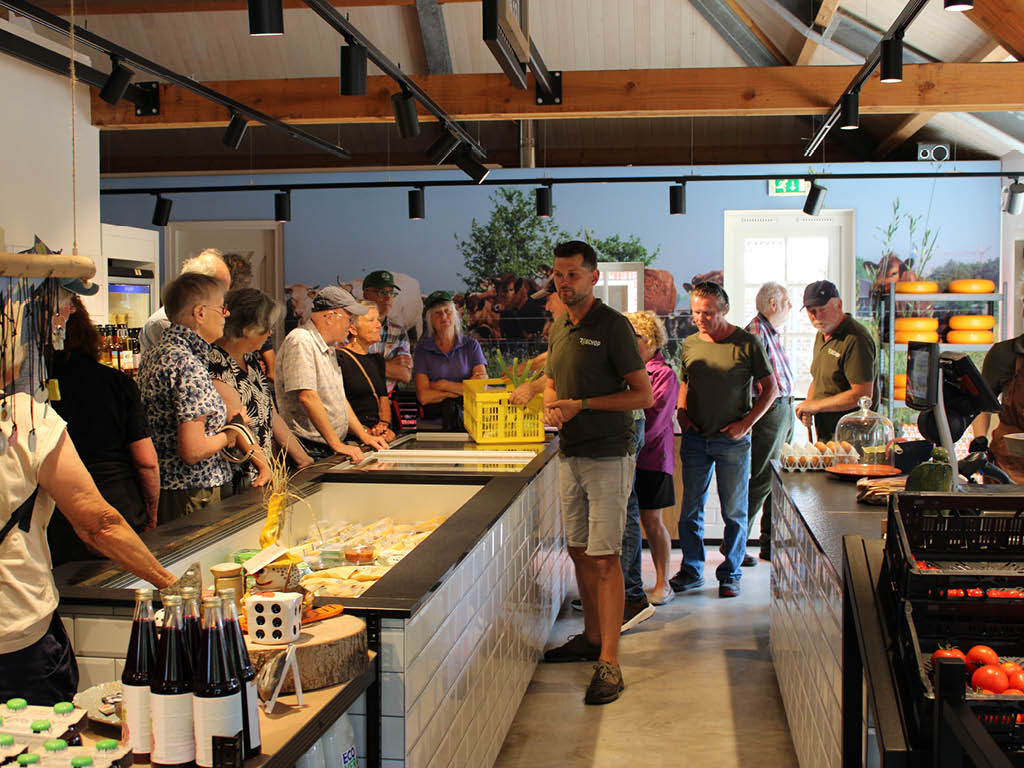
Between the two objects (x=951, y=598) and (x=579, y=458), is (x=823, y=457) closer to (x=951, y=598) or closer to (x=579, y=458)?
(x=579, y=458)

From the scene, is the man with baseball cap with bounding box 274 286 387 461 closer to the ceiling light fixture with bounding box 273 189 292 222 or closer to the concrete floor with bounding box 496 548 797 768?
the concrete floor with bounding box 496 548 797 768

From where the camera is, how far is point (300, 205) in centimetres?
930

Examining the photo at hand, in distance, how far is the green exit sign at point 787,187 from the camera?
881 cm

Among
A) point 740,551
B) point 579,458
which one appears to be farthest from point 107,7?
point 740,551

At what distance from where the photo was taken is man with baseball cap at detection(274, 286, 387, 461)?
15.2ft

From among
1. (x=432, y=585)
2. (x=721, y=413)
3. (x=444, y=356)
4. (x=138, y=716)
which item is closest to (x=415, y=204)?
(x=444, y=356)

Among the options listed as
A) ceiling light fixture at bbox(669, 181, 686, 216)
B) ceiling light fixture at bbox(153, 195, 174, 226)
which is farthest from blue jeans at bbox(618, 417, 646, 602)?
ceiling light fixture at bbox(153, 195, 174, 226)

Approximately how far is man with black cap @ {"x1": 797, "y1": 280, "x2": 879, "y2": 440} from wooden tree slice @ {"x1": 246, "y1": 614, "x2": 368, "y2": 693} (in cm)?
465

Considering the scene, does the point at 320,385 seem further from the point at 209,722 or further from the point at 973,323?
the point at 973,323

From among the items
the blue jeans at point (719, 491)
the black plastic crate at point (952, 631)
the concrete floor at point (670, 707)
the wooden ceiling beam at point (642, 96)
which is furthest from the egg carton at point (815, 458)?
the wooden ceiling beam at point (642, 96)

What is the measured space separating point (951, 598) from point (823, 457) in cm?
263

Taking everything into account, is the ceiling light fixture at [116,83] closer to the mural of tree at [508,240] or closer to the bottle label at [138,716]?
the mural of tree at [508,240]

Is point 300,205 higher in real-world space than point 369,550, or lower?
higher

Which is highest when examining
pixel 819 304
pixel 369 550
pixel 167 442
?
pixel 819 304
